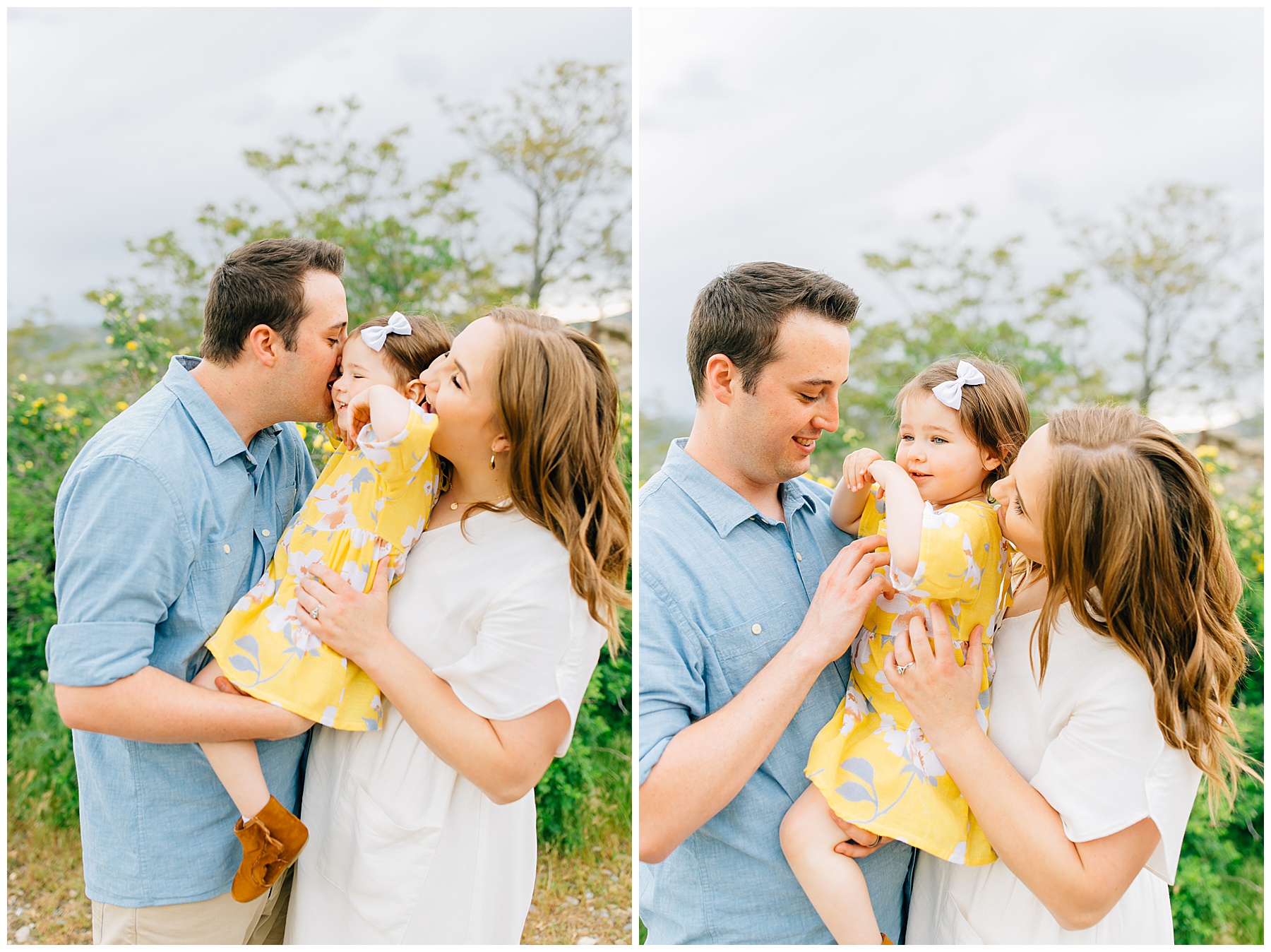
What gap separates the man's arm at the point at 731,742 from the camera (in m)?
1.81

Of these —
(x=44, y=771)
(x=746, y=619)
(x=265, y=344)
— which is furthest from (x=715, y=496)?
(x=44, y=771)

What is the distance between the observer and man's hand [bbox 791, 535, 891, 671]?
1.87 meters

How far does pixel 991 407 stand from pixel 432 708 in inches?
58.7

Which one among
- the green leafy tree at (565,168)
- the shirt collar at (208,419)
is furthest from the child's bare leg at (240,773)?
the green leafy tree at (565,168)

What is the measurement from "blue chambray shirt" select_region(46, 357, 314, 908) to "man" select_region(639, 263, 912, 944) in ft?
3.18

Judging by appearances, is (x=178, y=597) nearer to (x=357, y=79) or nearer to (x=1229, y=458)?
(x=357, y=79)

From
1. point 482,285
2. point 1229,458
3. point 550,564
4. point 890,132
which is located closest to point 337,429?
point 550,564

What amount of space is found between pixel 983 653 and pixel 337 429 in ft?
5.63

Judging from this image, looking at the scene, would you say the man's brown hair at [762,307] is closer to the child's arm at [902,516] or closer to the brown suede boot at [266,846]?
the child's arm at [902,516]

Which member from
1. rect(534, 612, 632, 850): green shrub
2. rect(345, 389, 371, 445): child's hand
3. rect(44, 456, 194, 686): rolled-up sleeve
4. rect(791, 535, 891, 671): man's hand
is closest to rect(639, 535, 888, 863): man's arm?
rect(791, 535, 891, 671): man's hand

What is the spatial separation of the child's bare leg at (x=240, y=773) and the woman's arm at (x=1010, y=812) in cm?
141

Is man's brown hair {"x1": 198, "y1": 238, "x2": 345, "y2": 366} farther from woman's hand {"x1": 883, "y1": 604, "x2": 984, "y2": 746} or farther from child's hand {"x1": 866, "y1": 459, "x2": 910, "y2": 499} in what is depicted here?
woman's hand {"x1": 883, "y1": 604, "x2": 984, "y2": 746}

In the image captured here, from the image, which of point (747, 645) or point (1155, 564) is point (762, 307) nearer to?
point (747, 645)

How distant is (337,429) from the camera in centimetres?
230
